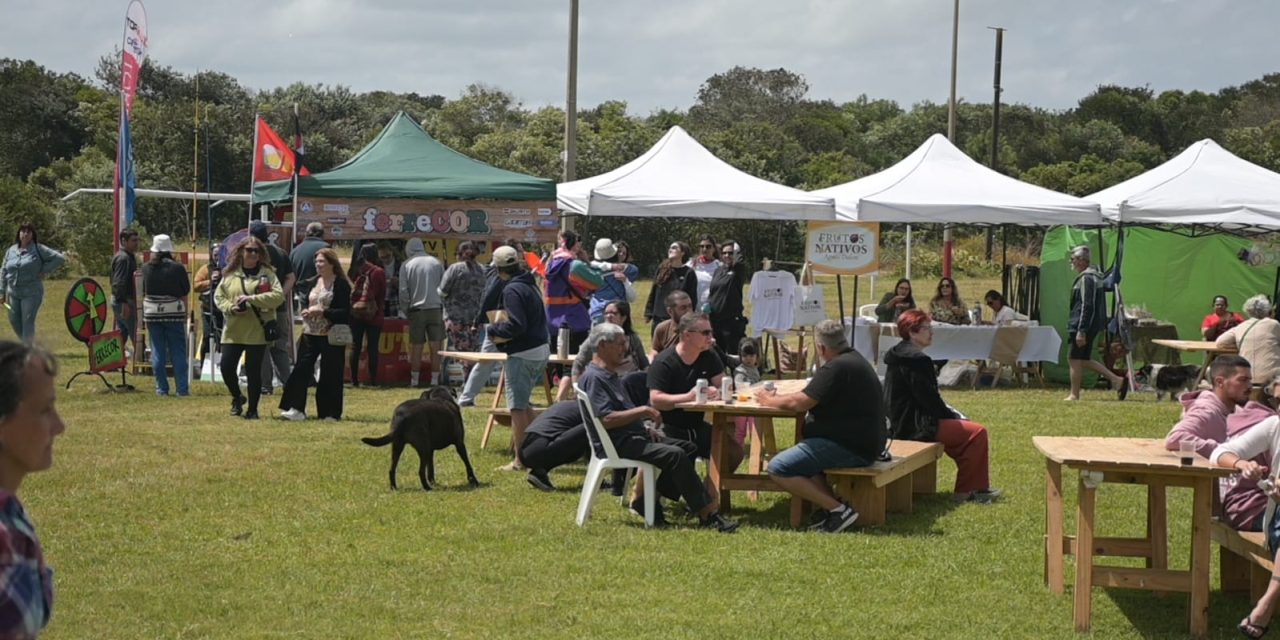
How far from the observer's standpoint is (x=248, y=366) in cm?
1246

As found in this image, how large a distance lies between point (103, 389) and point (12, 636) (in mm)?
12706

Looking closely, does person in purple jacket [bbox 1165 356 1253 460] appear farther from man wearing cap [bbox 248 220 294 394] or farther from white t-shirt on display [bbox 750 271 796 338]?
white t-shirt on display [bbox 750 271 796 338]

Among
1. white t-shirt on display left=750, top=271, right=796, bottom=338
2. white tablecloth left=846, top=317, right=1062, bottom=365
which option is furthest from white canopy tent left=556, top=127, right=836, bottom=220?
white tablecloth left=846, top=317, right=1062, bottom=365

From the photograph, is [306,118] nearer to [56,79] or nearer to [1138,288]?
[56,79]

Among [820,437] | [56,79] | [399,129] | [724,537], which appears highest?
[56,79]

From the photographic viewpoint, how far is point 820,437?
802cm

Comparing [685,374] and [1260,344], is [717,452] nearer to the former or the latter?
[685,374]

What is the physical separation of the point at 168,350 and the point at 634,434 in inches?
297

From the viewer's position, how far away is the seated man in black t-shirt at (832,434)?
25.8 feet

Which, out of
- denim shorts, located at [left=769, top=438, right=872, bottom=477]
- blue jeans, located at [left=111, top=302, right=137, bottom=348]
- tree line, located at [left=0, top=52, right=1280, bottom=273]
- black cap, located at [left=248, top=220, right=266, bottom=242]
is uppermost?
tree line, located at [left=0, top=52, right=1280, bottom=273]

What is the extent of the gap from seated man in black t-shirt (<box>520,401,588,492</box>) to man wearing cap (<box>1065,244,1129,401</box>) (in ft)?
25.7

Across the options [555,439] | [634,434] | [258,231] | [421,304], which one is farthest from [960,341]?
[634,434]

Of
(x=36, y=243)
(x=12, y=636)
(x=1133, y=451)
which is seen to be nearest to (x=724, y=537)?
(x=1133, y=451)

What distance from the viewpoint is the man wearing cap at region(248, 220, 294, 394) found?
14062 millimetres
